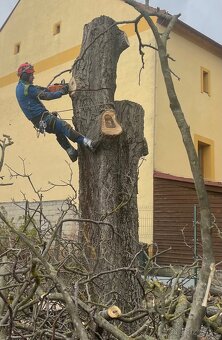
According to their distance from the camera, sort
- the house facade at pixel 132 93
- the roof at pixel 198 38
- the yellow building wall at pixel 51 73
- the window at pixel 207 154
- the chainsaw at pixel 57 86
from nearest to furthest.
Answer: the chainsaw at pixel 57 86, the house facade at pixel 132 93, the yellow building wall at pixel 51 73, the roof at pixel 198 38, the window at pixel 207 154

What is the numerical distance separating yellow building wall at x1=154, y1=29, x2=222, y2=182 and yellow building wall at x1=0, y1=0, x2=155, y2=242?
0.39 m

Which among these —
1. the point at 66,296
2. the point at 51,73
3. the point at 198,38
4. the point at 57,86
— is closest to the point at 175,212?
the point at 198,38

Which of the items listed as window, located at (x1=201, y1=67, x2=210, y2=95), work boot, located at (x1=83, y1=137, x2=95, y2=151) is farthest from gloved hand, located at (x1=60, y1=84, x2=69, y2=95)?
window, located at (x1=201, y1=67, x2=210, y2=95)

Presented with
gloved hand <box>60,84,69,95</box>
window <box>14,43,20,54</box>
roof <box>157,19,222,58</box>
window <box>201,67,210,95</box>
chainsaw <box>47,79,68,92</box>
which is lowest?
gloved hand <box>60,84,69,95</box>

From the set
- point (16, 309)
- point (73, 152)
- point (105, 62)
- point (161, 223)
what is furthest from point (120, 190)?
point (161, 223)

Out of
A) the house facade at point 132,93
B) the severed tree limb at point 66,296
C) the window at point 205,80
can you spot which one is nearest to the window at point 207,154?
the house facade at point 132,93

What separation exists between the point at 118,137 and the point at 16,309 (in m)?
2.76

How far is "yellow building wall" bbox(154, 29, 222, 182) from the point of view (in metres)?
15.0

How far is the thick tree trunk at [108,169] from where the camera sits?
4.49m

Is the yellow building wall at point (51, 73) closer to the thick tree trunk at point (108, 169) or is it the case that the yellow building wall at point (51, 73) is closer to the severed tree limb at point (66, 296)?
the thick tree trunk at point (108, 169)

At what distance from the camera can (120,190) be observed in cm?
494

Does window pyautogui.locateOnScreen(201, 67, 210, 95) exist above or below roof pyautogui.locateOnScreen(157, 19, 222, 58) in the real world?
below

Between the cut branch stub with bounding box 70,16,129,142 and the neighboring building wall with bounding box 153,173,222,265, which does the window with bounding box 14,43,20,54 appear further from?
the cut branch stub with bounding box 70,16,129,142

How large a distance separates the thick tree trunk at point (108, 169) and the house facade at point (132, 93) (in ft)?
25.6
